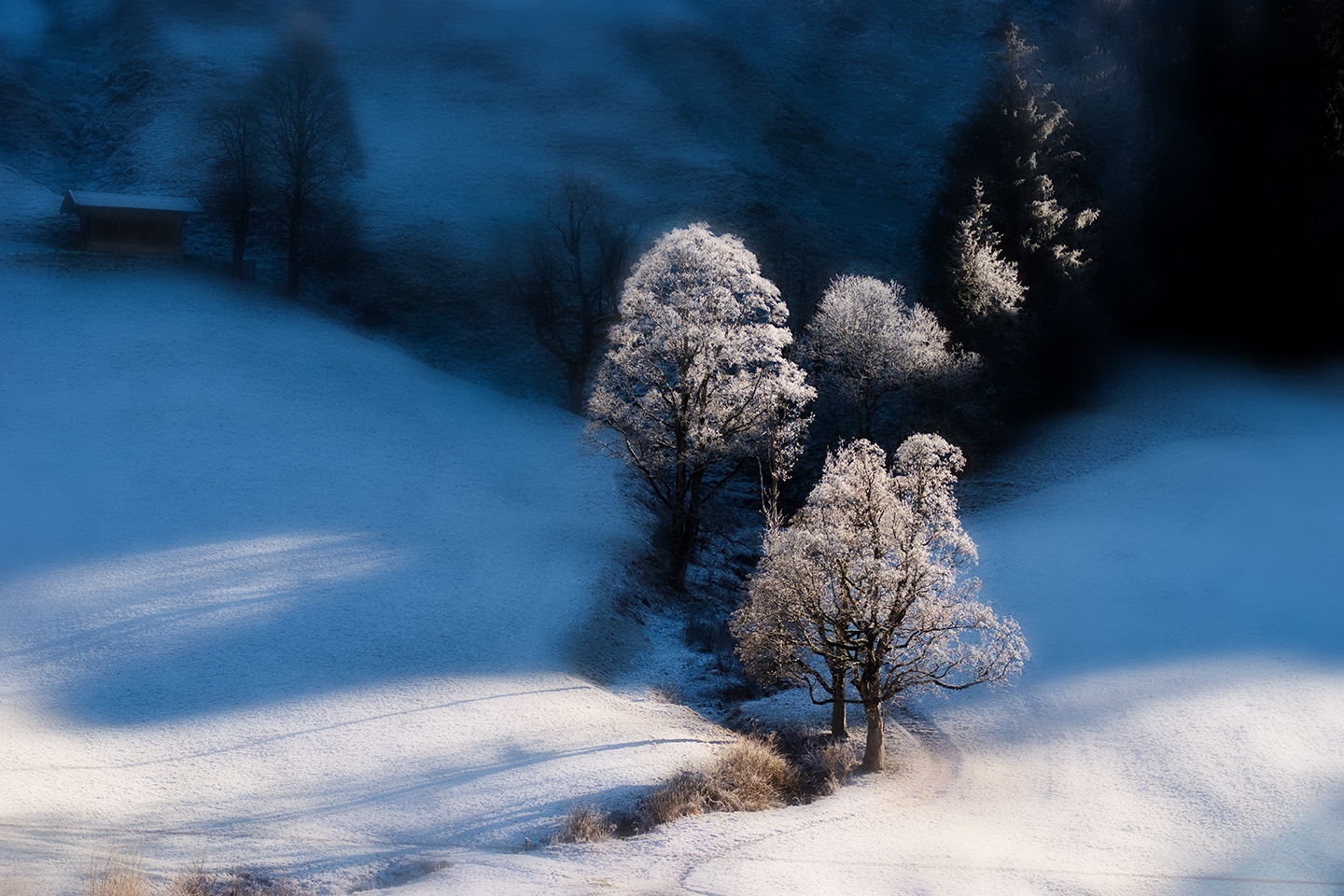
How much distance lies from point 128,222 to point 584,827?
45278mm

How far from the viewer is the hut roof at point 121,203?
→ 4600 centimetres

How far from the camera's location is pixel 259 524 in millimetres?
26844

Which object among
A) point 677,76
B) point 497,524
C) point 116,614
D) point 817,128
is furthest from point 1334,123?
point 116,614

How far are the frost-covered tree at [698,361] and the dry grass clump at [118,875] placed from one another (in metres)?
17.3

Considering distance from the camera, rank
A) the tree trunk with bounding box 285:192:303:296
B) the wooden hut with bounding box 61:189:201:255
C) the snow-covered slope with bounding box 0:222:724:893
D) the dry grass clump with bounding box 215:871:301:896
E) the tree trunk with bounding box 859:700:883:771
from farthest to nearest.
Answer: the tree trunk with bounding box 285:192:303:296, the wooden hut with bounding box 61:189:201:255, the tree trunk with bounding box 859:700:883:771, the snow-covered slope with bounding box 0:222:724:893, the dry grass clump with bounding box 215:871:301:896

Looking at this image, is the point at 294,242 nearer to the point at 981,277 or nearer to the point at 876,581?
the point at 981,277

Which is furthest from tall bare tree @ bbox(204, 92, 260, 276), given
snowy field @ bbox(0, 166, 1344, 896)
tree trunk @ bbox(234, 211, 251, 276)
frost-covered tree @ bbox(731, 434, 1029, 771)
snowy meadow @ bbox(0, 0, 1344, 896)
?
frost-covered tree @ bbox(731, 434, 1029, 771)

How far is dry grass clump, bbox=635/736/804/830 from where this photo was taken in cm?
1536

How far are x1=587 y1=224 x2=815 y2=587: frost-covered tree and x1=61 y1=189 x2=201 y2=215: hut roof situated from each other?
32.2 meters

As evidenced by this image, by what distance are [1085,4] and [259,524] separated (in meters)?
61.8

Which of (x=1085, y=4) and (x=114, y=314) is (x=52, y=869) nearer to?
(x=114, y=314)

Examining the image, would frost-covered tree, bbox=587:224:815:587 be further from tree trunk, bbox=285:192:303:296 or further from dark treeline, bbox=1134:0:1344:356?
tree trunk, bbox=285:192:303:296

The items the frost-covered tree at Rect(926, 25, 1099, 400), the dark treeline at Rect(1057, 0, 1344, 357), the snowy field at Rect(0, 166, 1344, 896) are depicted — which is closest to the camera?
the snowy field at Rect(0, 166, 1344, 896)

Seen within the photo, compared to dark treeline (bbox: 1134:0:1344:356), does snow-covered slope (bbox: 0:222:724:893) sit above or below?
below
